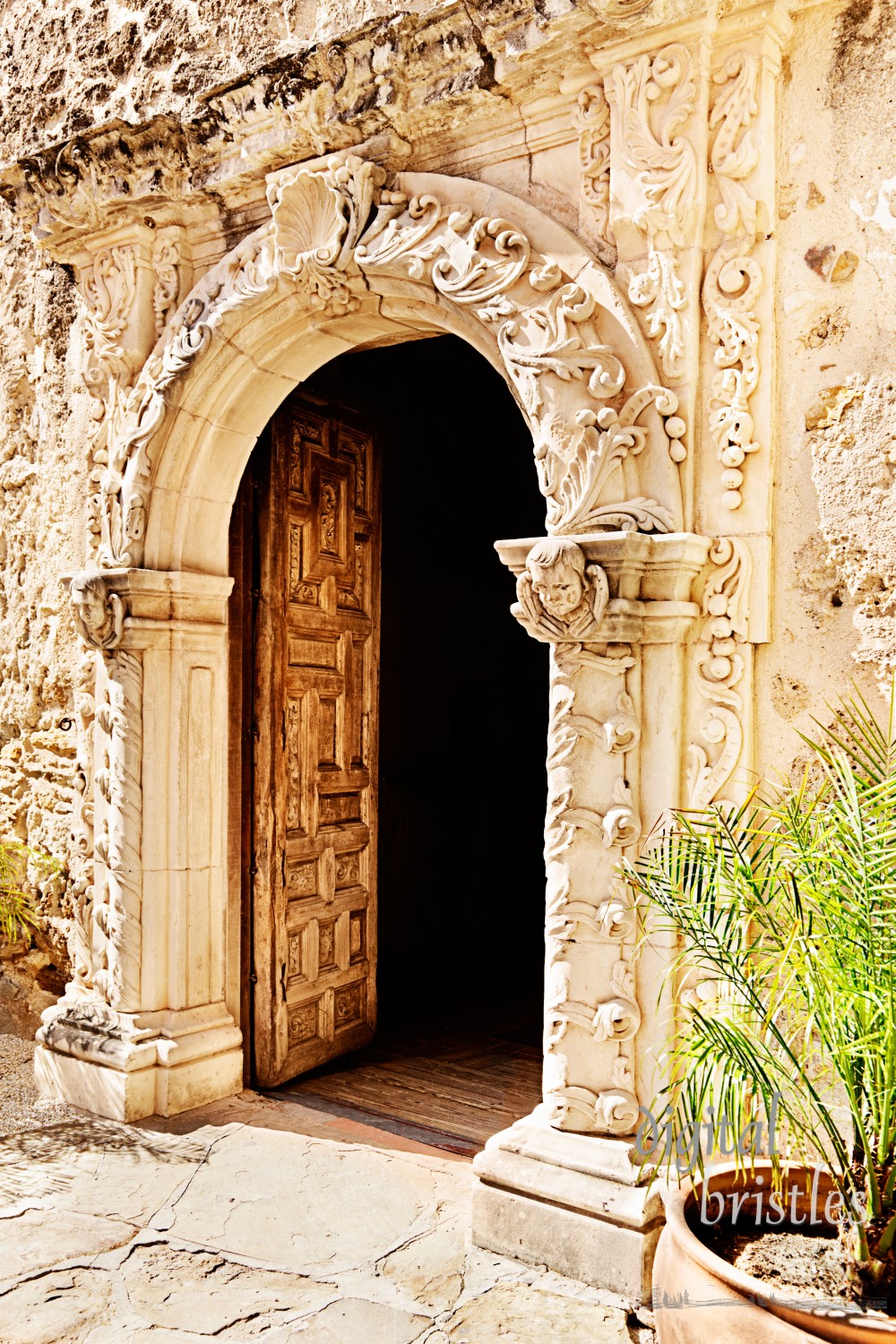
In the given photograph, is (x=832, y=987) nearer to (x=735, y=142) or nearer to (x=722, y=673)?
(x=722, y=673)

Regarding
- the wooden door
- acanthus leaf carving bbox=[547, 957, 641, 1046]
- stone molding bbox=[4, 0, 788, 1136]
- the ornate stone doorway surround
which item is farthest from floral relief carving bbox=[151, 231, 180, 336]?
acanthus leaf carving bbox=[547, 957, 641, 1046]

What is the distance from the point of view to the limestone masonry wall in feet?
8.47

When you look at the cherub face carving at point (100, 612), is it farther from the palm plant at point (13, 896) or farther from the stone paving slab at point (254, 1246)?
the stone paving slab at point (254, 1246)

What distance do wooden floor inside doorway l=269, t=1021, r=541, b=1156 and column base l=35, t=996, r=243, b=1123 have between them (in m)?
0.32

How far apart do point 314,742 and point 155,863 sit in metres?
0.81

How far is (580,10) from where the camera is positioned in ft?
9.07

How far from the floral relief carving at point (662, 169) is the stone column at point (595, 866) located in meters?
0.57

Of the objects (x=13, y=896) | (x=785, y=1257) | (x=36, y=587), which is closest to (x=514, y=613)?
(x=785, y=1257)

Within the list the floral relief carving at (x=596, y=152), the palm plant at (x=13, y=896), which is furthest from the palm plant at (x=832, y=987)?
the palm plant at (x=13, y=896)

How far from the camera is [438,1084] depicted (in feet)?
13.6

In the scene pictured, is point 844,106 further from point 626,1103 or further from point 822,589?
point 626,1103

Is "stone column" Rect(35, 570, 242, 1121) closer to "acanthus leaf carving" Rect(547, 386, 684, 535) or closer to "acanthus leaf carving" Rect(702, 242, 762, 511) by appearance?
"acanthus leaf carving" Rect(547, 386, 684, 535)

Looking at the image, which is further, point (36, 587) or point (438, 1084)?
point (36, 587)

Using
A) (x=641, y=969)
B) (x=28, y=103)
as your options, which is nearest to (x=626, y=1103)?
(x=641, y=969)
